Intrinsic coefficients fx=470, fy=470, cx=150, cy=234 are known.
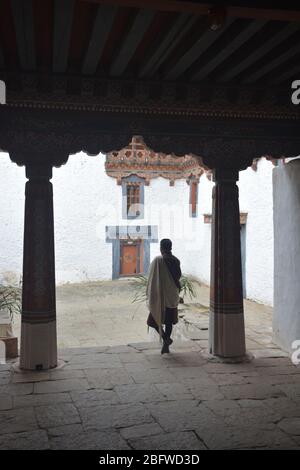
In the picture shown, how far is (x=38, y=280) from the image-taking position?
5.58 metres

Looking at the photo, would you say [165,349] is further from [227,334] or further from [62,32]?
[62,32]

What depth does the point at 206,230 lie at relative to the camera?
15.4 metres

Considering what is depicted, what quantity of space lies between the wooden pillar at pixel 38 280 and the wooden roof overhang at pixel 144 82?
0.37 metres

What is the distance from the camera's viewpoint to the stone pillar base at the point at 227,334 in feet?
19.8

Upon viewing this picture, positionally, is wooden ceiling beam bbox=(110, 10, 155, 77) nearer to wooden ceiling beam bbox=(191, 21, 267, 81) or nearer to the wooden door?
wooden ceiling beam bbox=(191, 21, 267, 81)

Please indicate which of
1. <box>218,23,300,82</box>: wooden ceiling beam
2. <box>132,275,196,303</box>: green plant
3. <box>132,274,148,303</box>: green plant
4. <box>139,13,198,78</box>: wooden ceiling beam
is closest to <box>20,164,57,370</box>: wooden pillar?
<box>139,13,198,78</box>: wooden ceiling beam

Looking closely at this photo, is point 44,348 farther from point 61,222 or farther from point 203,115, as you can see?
point 61,222

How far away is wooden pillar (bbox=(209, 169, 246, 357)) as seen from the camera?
6043 mm

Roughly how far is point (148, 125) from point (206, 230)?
989 cm

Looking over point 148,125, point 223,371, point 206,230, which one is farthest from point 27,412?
point 206,230

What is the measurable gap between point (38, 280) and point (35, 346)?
775 mm

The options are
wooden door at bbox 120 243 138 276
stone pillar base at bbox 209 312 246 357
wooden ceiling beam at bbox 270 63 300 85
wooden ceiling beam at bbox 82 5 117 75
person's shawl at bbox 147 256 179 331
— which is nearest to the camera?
wooden ceiling beam at bbox 82 5 117 75

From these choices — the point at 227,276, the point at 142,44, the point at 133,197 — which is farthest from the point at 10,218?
the point at 142,44

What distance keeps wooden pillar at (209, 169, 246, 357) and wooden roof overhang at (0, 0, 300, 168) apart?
14.5 inches
